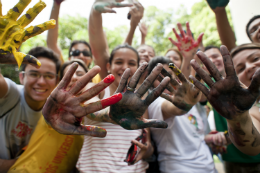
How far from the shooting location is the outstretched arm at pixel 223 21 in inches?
88.4

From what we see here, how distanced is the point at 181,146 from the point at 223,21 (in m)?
1.97

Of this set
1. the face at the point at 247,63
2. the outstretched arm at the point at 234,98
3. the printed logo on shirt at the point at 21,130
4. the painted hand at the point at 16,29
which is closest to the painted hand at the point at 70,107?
the painted hand at the point at 16,29

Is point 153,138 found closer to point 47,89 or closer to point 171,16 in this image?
point 47,89

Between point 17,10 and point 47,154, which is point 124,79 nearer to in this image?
point 17,10

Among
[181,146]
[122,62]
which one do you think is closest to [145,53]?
[122,62]

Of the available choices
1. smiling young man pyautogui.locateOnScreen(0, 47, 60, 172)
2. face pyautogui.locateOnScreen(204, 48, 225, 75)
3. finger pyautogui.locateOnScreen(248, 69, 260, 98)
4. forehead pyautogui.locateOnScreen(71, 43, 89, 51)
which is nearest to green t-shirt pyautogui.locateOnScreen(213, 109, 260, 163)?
face pyautogui.locateOnScreen(204, 48, 225, 75)

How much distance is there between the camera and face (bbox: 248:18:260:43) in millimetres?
2062

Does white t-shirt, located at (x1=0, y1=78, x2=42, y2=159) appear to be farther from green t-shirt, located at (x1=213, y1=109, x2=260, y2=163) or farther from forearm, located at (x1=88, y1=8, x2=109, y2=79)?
green t-shirt, located at (x1=213, y1=109, x2=260, y2=163)

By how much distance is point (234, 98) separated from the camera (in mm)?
1145

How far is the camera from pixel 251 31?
2.19 m

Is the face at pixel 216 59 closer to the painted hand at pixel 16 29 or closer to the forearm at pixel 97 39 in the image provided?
the forearm at pixel 97 39

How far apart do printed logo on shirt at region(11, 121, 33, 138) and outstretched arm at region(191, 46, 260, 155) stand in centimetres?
208

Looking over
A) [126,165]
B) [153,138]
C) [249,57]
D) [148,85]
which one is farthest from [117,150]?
[249,57]

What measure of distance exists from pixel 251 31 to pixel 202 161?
1.91 metres
